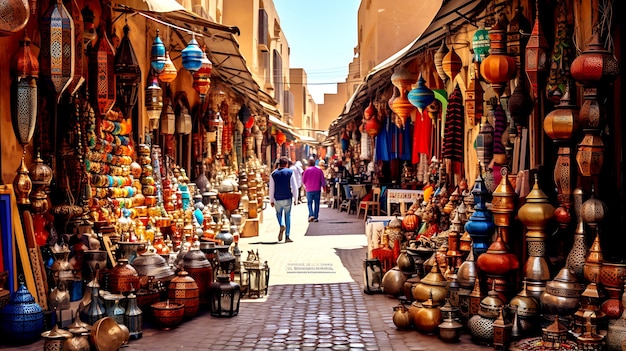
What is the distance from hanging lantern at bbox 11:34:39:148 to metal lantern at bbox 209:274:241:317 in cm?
201

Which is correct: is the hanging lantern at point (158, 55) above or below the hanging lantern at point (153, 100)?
above

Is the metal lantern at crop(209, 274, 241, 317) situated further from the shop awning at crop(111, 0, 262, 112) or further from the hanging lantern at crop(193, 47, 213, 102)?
the hanging lantern at crop(193, 47, 213, 102)

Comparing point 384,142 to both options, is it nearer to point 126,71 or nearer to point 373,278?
point 373,278

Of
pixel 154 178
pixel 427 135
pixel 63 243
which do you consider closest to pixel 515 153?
pixel 63 243

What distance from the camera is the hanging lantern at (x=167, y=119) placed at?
34.6 ft

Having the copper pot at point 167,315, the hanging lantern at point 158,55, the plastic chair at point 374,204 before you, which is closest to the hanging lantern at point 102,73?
the hanging lantern at point 158,55

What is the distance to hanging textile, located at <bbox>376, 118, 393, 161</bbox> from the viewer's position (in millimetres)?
15227

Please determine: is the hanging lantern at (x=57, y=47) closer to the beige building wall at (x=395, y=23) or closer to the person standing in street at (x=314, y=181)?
the person standing in street at (x=314, y=181)

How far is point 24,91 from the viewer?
561 centimetres

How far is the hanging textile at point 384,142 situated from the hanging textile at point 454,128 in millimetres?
6341

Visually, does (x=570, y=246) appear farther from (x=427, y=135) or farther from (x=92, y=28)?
(x=427, y=135)

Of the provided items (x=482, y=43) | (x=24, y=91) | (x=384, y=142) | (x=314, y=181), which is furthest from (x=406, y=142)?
(x=24, y=91)

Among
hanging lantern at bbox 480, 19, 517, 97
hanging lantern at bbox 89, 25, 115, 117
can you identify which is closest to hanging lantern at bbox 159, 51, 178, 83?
hanging lantern at bbox 89, 25, 115, 117

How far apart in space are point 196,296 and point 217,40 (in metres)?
4.79
